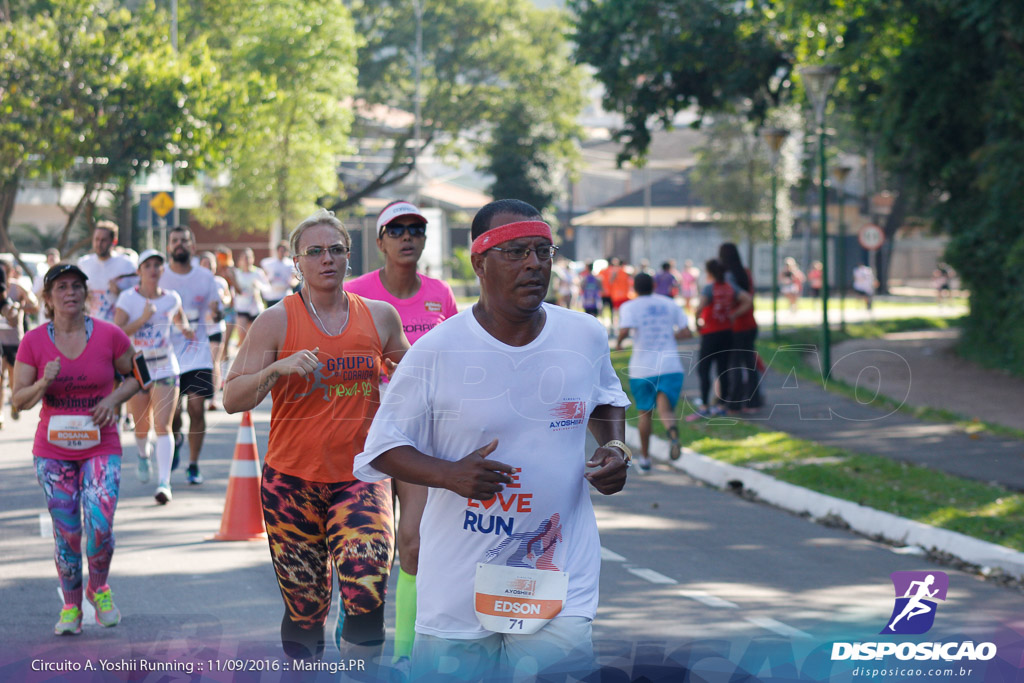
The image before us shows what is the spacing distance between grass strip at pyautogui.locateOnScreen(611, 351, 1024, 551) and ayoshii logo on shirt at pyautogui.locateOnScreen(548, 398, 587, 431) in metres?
5.54

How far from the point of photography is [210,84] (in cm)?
2898

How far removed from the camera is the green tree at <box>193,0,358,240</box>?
42312mm

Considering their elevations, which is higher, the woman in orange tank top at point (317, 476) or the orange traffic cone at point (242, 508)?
the woman in orange tank top at point (317, 476)

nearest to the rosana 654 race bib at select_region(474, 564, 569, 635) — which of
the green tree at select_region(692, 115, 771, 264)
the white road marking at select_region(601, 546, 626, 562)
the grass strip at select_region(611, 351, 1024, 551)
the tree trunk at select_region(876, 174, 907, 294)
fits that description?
the white road marking at select_region(601, 546, 626, 562)

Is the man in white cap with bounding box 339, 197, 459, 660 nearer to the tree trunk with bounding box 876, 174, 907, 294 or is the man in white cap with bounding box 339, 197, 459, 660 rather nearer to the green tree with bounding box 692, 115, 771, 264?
the green tree with bounding box 692, 115, 771, 264

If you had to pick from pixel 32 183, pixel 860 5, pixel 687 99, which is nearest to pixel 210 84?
pixel 687 99

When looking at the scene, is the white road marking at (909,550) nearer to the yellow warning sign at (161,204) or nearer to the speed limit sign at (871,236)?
the yellow warning sign at (161,204)

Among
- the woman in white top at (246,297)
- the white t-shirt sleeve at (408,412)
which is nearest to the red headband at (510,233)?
the white t-shirt sleeve at (408,412)

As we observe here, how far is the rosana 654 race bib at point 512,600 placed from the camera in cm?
351

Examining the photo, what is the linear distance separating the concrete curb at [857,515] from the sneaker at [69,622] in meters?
5.32

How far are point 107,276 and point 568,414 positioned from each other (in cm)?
869

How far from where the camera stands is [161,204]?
90.1 ft

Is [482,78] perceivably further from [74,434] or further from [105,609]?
[105,609]

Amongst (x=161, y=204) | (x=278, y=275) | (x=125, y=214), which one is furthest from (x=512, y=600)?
(x=125, y=214)
